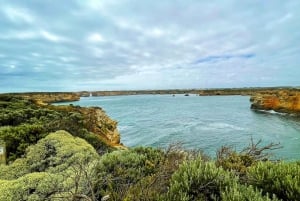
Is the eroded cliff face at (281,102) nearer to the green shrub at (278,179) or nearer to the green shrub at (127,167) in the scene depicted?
the green shrub at (127,167)

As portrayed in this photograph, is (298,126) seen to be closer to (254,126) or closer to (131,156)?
(254,126)

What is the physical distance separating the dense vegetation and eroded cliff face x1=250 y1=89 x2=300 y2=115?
40619 mm

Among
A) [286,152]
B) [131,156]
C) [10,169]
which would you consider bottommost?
[286,152]

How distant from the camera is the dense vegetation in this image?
3.38 meters

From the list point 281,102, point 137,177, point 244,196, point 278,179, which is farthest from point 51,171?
point 281,102

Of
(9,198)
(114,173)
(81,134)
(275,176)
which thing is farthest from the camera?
(81,134)

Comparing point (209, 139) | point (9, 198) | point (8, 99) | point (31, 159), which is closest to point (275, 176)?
point (9, 198)

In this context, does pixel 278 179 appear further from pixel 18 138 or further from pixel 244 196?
pixel 18 138

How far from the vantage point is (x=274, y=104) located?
46.2 metres

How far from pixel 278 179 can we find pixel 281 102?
152ft

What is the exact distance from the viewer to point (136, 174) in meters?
4.87

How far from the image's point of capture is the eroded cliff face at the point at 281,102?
135 ft

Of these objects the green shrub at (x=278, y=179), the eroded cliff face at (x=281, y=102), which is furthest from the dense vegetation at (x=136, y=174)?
the eroded cliff face at (x=281, y=102)

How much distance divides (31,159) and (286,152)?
736 inches
